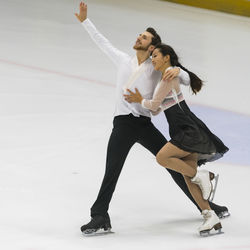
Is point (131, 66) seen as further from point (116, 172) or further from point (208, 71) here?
point (208, 71)

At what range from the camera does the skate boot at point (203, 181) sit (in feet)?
17.5

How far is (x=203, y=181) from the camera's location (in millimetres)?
5340

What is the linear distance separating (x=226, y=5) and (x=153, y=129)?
11.4 m

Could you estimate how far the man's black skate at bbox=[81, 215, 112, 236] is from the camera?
5238mm

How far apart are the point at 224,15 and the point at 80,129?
356 inches

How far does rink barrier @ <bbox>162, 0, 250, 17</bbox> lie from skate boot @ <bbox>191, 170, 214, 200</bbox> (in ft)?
37.0

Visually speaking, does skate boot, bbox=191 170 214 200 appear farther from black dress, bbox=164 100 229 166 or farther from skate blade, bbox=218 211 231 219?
skate blade, bbox=218 211 231 219

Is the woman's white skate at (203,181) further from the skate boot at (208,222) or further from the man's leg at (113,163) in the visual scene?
the man's leg at (113,163)

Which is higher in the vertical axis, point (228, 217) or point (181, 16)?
point (181, 16)

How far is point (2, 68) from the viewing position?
32.1ft

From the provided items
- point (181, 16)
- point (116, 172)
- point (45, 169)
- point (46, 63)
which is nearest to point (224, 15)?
point (181, 16)

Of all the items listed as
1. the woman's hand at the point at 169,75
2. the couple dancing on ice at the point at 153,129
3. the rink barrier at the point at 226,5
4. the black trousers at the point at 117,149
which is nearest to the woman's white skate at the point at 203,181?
the couple dancing on ice at the point at 153,129

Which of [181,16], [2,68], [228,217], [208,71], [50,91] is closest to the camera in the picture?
[228,217]

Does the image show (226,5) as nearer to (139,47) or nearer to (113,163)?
(139,47)
